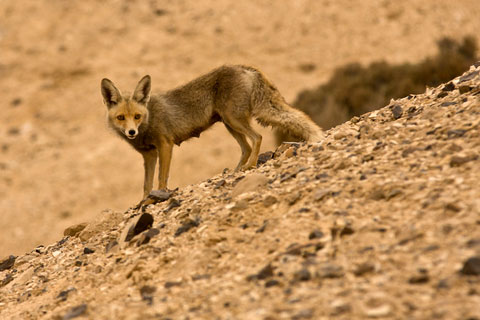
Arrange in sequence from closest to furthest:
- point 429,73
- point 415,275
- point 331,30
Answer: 1. point 415,275
2. point 429,73
3. point 331,30

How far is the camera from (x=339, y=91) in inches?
836

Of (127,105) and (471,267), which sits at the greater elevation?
(127,105)

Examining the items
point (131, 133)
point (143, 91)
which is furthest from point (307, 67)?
point (131, 133)

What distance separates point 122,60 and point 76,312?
956 inches

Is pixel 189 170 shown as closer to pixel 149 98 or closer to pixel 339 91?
pixel 339 91

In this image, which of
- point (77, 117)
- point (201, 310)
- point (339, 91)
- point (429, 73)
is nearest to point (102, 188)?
point (77, 117)

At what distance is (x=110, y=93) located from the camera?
845 cm

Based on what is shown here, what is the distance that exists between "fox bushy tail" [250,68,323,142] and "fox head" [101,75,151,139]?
56.9 inches

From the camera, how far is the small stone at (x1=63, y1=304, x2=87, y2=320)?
454 cm

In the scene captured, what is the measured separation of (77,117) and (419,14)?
16.6 m

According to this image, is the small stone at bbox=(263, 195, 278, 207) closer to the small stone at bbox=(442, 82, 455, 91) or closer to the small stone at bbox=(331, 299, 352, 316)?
the small stone at bbox=(331, 299, 352, 316)

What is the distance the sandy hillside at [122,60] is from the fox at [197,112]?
34.1 ft

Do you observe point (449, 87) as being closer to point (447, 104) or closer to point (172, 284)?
point (447, 104)

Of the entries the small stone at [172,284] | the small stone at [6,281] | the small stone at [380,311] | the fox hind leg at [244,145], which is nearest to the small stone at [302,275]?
the small stone at [380,311]
